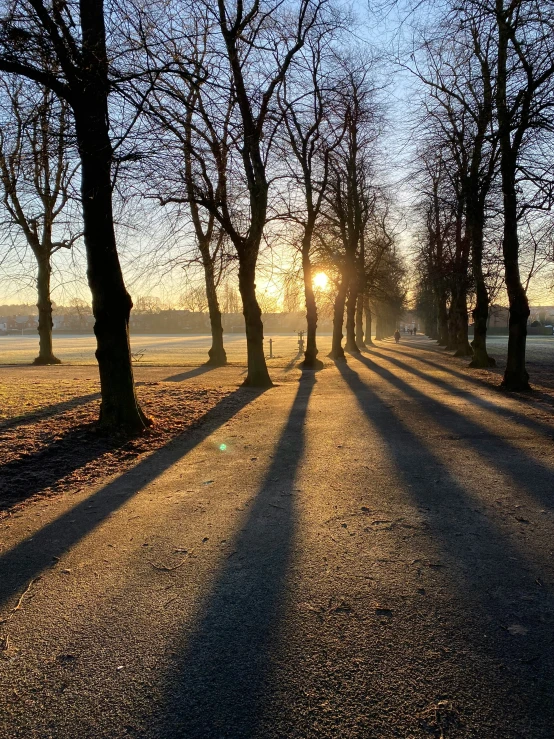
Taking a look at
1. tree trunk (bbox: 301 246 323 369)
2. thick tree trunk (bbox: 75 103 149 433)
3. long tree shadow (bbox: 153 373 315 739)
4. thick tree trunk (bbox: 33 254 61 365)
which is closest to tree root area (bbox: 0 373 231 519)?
thick tree trunk (bbox: 75 103 149 433)

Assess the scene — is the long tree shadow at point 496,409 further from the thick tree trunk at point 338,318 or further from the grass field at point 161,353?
the thick tree trunk at point 338,318

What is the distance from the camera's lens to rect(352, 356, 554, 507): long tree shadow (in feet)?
15.3

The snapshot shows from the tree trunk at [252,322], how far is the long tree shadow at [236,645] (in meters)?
9.40

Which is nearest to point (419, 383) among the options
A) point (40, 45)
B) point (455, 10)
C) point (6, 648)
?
point (455, 10)

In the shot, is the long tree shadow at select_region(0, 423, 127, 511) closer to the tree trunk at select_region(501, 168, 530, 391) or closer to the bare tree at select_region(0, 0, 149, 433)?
the bare tree at select_region(0, 0, 149, 433)

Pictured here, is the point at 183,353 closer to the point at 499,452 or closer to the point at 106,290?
the point at 106,290

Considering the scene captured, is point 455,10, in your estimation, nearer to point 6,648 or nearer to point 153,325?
point 6,648

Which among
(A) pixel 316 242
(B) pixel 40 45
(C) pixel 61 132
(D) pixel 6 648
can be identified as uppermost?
(A) pixel 316 242

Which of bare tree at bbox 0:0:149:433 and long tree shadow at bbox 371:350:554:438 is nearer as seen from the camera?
bare tree at bbox 0:0:149:433

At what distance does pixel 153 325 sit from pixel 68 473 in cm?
9681

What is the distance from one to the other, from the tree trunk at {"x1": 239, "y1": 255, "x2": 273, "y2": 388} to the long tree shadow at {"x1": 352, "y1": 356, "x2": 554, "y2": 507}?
17.1ft

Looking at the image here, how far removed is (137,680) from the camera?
212 cm

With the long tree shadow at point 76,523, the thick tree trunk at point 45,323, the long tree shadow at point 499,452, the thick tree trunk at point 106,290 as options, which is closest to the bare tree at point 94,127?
the thick tree trunk at point 106,290

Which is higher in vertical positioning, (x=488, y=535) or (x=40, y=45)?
(x=40, y=45)
